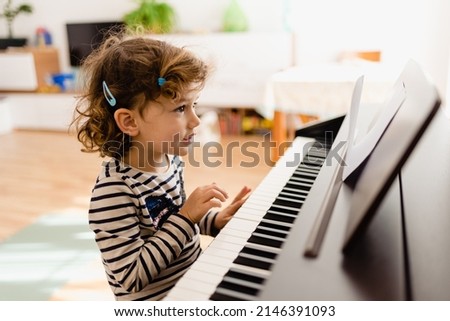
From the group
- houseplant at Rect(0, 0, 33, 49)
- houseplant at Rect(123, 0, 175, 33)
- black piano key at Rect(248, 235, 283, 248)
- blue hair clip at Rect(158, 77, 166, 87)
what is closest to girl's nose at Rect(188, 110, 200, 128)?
blue hair clip at Rect(158, 77, 166, 87)

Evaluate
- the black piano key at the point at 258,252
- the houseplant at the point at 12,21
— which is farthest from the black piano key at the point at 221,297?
the houseplant at the point at 12,21

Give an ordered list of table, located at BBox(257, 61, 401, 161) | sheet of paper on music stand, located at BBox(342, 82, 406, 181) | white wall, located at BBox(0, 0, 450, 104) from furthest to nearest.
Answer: white wall, located at BBox(0, 0, 450, 104) → table, located at BBox(257, 61, 401, 161) → sheet of paper on music stand, located at BBox(342, 82, 406, 181)

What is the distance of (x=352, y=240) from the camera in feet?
2.11

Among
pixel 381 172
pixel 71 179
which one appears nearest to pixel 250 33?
pixel 71 179

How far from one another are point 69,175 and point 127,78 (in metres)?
2.54

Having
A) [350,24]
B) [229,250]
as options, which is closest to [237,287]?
[229,250]

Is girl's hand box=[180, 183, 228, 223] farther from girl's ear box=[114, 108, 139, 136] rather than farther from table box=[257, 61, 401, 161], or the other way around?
table box=[257, 61, 401, 161]

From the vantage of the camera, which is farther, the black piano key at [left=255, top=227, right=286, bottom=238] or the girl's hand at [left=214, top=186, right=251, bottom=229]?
the girl's hand at [left=214, top=186, right=251, bottom=229]

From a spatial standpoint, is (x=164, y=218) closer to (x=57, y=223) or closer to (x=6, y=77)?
(x=57, y=223)

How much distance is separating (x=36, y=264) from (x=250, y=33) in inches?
108

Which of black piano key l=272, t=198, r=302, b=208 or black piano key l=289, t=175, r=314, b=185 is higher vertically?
black piano key l=289, t=175, r=314, b=185

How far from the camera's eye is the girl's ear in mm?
955

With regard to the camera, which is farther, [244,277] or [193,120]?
[193,120]

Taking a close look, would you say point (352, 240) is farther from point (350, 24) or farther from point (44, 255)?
point (350, 24)
